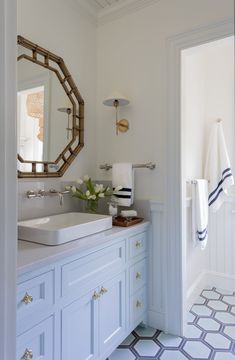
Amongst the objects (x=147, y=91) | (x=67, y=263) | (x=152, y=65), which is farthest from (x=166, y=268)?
(x=152, y=65)

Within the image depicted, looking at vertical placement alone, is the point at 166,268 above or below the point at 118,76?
below

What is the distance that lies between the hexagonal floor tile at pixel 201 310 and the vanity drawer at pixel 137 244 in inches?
31.2

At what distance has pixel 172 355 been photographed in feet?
5.32

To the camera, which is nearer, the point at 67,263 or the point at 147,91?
the point at 67,263

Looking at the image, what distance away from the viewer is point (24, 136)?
63.3 inches

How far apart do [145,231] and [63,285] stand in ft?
2.88

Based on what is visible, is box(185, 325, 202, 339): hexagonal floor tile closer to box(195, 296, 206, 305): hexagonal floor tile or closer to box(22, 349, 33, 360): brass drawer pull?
box(195, 296, 206, 305): hexagonal floor tile

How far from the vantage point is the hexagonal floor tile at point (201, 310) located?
2.10 m

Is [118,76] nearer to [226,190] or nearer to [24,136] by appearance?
[24,136]

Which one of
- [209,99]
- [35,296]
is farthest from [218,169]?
[35,296]

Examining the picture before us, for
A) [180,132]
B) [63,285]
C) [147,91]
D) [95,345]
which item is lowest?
[95,345]

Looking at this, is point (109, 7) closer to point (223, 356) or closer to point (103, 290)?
point (103, 290)

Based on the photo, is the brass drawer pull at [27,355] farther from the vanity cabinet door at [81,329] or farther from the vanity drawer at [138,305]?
the vanity drawer at [138,305]

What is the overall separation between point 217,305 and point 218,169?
123 centimetres
